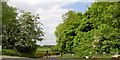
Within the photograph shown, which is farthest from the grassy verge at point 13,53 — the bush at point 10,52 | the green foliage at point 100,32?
the green foliage at point 100,32

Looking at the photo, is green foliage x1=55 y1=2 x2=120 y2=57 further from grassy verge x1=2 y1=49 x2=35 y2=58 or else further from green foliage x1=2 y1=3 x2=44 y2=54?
grassy verge x1=2 y1=49 x2=35 y2=58

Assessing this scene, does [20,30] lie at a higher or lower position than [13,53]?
higher

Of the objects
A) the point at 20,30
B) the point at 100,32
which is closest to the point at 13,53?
the point at 20,30

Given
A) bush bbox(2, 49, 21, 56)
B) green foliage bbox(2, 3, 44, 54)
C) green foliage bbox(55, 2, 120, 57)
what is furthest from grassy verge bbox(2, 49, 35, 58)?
green foliage bbox(55, 2, 120, 57)

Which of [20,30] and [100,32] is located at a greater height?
[20,30]

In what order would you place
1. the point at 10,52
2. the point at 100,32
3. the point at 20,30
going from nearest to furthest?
the point at 100,32
the point at 10,52
the point at 20,30

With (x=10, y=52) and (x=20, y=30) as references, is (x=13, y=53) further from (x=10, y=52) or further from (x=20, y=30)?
(x=20, y=30)

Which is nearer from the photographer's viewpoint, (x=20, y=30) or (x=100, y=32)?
(x=100, y=32)

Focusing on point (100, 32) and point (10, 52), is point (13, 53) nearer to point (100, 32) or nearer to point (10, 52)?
point (10, 52)

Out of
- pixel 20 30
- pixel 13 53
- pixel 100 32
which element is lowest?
pixel 13 53

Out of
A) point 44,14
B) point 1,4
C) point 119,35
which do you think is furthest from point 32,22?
point 119,35

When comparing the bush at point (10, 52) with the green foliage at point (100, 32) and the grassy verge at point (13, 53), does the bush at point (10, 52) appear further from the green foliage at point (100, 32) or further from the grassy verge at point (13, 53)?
the green foliage at point (100, 32)

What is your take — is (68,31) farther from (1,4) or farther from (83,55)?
(1,4)

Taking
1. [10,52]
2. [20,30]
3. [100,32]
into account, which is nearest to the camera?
[100,32]
